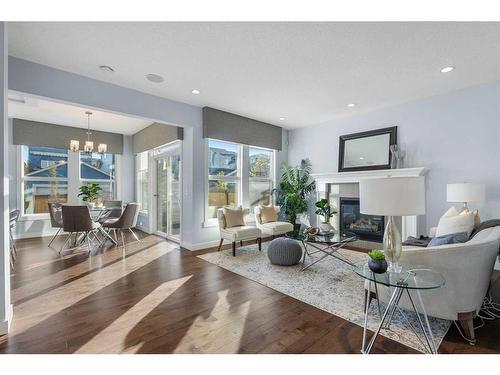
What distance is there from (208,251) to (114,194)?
13.6ft

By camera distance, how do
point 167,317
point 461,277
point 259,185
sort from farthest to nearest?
point 259,185, point 167,317, point 461,277

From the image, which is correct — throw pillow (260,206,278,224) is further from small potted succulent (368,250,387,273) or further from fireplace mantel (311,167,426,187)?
small potted succulent (368,250,387,273)

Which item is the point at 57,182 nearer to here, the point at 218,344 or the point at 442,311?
the point at 218,344

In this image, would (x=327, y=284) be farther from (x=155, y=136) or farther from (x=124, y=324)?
(x=155, y=136)

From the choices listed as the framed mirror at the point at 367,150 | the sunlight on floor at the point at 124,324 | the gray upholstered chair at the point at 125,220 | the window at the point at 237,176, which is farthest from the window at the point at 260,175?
the sunlight on floor at the point at 124,324

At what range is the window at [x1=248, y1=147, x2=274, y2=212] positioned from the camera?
5.79 meters

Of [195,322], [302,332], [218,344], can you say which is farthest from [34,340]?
[302,332]

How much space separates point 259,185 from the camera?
5.98 m

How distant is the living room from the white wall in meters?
0.02

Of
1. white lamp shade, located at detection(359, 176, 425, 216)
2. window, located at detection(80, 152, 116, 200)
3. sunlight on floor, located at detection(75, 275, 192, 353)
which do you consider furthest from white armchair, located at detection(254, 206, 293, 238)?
window, located at detection(80, 152, 116, 200)

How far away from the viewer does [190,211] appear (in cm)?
461

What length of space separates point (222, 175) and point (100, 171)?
3.89m

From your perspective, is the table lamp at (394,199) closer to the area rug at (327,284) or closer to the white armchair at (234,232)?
the area rug at (327,284)

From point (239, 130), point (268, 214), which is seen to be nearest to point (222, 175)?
point (239, 130)
